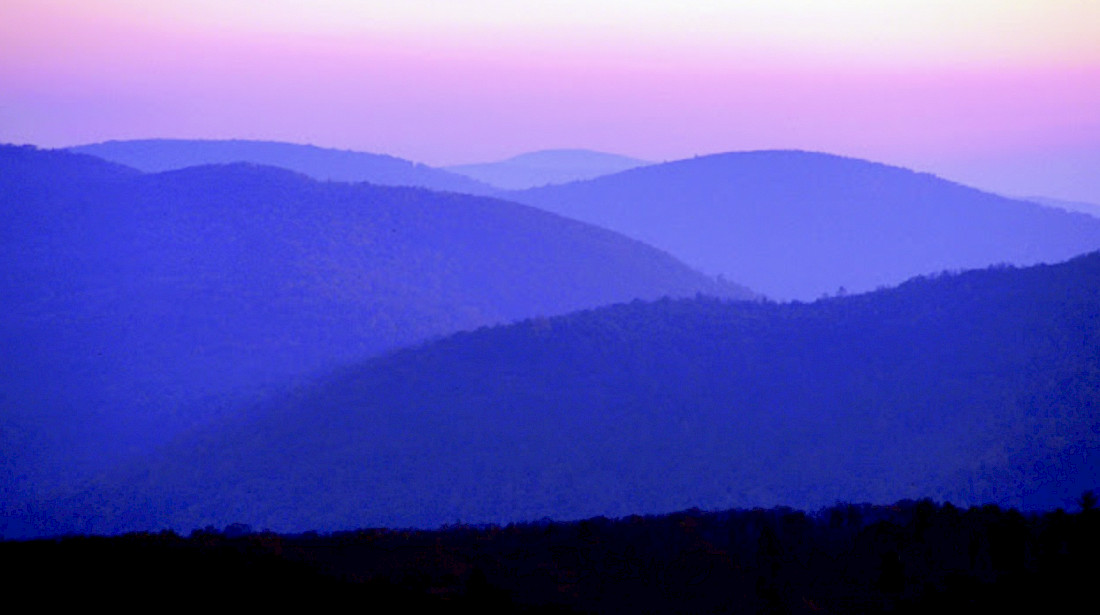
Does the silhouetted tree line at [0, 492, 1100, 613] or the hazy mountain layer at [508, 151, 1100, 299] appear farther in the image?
the hazy mountain layer at [508, 151, 1100, 299]

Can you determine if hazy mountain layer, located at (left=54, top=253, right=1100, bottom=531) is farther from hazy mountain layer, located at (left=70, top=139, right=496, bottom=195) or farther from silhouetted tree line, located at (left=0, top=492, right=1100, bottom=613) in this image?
hazy mountain layer, located at (left=70, top=139, right=496, bottom=195)

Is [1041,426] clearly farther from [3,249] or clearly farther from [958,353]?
[3,249]

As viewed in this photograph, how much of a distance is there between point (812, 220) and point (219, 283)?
238 ft

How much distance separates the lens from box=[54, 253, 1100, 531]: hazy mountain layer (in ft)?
106

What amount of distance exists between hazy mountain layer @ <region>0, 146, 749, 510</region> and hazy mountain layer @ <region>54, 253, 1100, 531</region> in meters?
11.2

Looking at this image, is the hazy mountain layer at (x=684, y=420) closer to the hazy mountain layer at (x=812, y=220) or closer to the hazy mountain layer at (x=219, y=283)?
the hazy mountain layer at (x=219, y=283)

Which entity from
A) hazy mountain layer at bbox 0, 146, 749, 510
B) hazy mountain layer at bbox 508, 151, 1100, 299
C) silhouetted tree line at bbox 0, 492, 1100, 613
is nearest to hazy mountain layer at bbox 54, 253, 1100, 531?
silhouetted tree line at bbox 0, 492, 1100, 613

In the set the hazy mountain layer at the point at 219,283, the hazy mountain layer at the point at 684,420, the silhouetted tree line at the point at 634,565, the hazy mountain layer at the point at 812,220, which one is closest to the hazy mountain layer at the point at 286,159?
the hazy mountain layer at the point at 812,220

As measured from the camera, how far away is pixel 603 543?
20.2 m

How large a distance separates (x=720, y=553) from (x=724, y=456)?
45.6ft

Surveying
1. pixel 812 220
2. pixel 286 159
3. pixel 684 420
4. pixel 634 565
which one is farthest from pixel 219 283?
pixel 286 159

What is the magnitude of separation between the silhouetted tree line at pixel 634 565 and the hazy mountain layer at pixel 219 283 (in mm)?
29556

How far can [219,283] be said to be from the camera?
67.2m

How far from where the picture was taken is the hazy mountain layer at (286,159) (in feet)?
490
